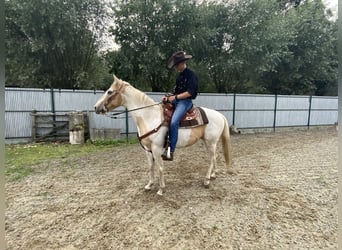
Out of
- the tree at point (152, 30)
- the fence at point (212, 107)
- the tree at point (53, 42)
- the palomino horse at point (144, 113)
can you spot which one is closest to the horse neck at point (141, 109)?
the palomino horse at point (144, 113)

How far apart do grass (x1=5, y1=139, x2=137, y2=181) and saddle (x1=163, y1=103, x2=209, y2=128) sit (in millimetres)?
2995

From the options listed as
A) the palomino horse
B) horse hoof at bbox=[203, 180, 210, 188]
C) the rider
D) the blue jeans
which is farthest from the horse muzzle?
horse hoof at bbox=[203, 180, 210, 188]

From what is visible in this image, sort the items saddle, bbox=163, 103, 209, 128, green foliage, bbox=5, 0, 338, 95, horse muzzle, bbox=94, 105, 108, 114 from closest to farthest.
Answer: horse muzzle, bbox=94, 105, 108, 114 → saddle, bbox=163, 103, 209, 128 → green foliage, bbox=5, 0, 338, 95

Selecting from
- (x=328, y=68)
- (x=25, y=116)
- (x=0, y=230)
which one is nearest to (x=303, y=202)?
(x=0, y=230)

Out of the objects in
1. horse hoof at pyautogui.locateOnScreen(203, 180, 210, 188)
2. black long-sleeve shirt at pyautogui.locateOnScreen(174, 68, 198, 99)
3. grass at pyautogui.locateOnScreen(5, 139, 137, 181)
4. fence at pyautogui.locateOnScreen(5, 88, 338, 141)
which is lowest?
grass at pyautogui.locateOnScreen(5, 139, 137, 181)

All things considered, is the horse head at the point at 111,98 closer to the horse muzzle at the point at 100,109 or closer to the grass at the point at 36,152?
the horse muzzle at the point at 100,109

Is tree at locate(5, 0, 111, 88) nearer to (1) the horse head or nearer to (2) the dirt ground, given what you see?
(2) the dirt ground

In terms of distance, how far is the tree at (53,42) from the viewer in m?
7.49

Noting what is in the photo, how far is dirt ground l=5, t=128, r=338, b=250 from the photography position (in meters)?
2.32

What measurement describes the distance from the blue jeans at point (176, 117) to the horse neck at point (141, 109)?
0.23m

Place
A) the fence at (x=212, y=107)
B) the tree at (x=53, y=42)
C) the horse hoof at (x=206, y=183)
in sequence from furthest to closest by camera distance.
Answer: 1. the tree at (x=53, y=42)
2. the fence at (x=212, y=107)
3. the horse hoof at (x=206, y=183)

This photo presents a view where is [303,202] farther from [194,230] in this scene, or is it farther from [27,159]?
[27,159]

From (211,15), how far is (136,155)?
24.1ft

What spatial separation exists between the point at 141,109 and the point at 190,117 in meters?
0.80
